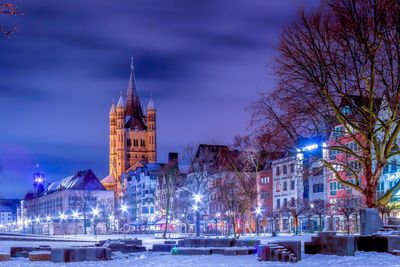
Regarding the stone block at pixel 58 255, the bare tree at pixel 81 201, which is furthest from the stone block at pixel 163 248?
the bare tree at pixel 81 201

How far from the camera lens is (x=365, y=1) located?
3130 cm

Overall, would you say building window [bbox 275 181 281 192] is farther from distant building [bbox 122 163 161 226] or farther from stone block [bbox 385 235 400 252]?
stone block [bbox 385 235 400 252]

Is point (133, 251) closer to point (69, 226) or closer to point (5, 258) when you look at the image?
point (5, 258)

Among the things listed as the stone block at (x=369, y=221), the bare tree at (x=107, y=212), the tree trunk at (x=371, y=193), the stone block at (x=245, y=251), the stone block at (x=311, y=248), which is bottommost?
the bare tree at (x=107, y=212)

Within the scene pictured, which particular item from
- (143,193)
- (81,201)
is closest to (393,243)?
(143,193)

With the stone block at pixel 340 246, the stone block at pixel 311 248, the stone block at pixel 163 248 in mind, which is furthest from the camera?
the stone block at pixel 163 248

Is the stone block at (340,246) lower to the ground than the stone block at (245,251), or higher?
higher

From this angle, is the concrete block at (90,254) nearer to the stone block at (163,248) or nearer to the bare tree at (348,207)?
the stone block at (163,248)

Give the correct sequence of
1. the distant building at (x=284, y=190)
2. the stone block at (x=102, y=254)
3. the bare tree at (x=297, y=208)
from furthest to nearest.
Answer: the distant building at (x=284, y=190), the bare tree at (x=297, y=208), the stone block at (x=102, y=254)

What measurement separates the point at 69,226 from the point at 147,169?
2527 centimetres

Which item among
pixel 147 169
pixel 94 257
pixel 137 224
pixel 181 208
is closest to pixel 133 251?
pixel 94 257

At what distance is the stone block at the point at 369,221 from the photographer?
30500 mm

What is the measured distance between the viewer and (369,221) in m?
30.7

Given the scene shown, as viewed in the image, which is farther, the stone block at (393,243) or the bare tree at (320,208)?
the bare tree at (320,208)
